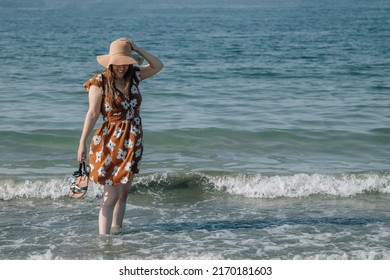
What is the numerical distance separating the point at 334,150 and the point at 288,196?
3.08 metres

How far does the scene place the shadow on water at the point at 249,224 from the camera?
25.0 ft

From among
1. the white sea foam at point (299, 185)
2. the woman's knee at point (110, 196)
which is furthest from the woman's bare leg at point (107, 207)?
the white sea foam at point (299, 185)

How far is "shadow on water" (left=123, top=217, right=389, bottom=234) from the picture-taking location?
7625 mm

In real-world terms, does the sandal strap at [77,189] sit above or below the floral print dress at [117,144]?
below

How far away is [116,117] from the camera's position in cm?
659

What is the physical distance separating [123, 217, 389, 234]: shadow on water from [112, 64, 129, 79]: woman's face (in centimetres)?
179

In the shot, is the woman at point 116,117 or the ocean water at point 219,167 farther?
the ocean water at point 219,167

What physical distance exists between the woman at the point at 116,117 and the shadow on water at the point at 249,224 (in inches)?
42.3

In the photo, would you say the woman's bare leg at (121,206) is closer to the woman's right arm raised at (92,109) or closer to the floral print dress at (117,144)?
the floral print dress at (117,144)

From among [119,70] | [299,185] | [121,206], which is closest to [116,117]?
[119,70]

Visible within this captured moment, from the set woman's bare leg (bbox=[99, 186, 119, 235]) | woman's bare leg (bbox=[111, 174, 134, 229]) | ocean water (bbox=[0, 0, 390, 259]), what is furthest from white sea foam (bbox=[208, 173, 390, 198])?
woman's bare leg (bbox=[99, 186, 119, 235])

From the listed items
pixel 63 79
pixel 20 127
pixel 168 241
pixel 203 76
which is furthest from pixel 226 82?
pixel 168 241

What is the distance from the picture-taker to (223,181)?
31.5ft

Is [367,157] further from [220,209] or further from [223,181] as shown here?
[220,209]
